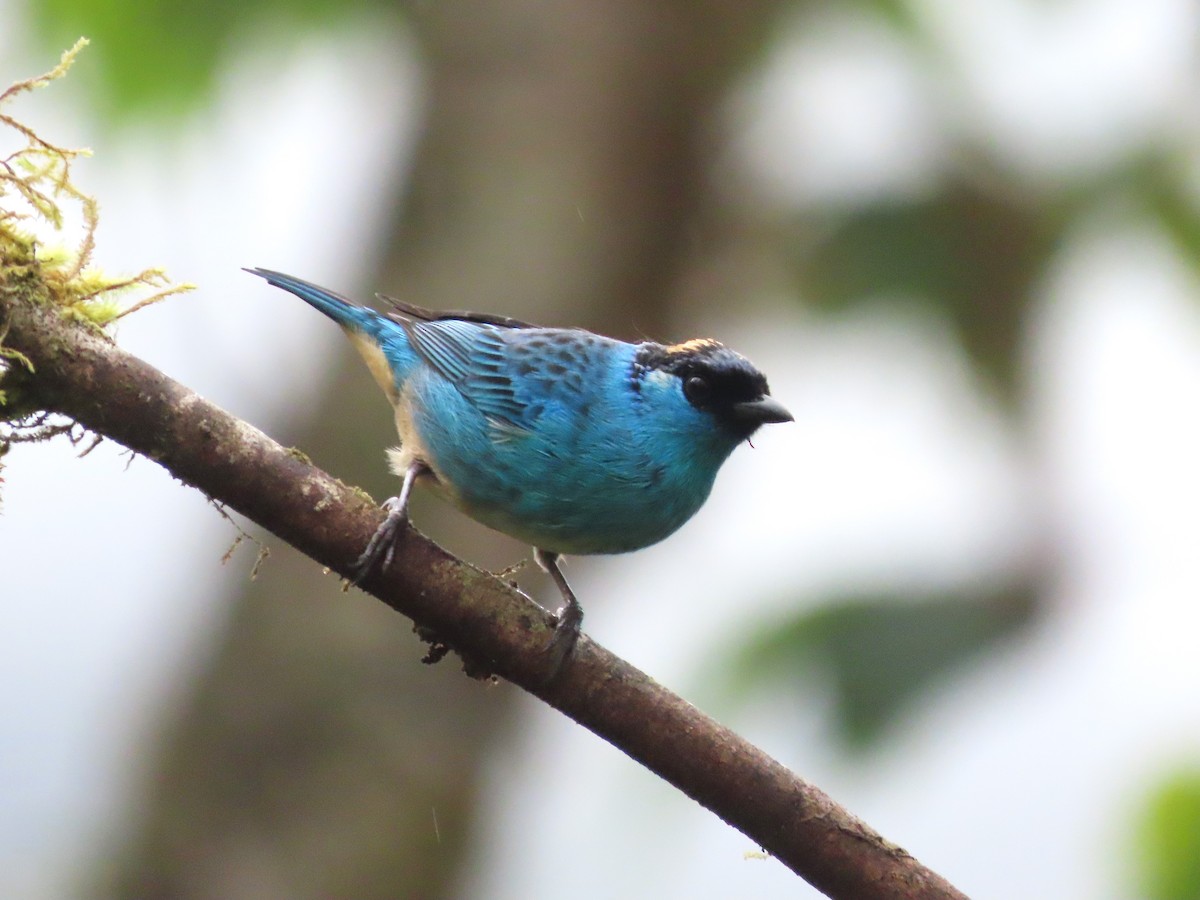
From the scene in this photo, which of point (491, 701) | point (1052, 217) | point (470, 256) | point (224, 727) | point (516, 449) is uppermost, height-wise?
point (1052, 217)

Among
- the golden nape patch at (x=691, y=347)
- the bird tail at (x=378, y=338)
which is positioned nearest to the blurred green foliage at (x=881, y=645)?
the golden nape patch at (x=691, y=347)

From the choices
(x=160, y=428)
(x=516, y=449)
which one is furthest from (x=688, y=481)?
(x=160, y=428)

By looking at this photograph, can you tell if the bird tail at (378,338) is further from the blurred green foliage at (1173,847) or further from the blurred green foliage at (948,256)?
the blurred green foliage at (948,256)

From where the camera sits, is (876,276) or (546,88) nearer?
(876,276)

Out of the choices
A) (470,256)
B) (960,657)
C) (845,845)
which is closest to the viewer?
(845,845)

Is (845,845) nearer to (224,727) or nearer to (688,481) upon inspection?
(688,481)

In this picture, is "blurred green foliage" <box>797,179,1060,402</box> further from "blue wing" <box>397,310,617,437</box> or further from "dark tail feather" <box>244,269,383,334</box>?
"dark tail feather" <box>244,269,383,334</box>

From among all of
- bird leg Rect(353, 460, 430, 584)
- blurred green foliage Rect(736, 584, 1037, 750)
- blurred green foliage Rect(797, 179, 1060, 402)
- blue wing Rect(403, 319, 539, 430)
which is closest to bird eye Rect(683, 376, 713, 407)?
blue wing Rect(403, 319, 539, 430)
